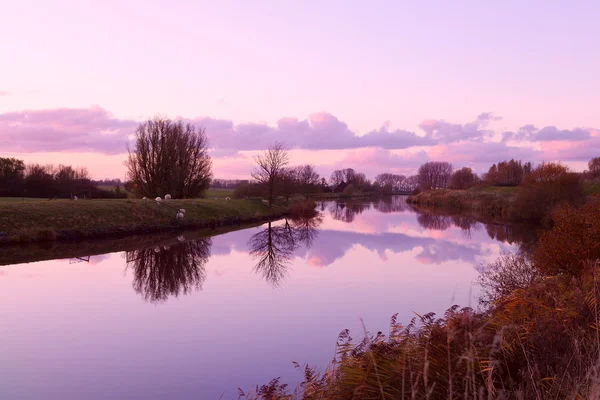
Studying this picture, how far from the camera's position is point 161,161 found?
4369 cm

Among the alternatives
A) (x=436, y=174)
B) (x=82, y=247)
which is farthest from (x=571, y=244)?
(x=436, y=174)

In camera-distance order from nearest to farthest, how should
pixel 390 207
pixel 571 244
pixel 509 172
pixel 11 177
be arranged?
pixel 571 244, pixel 11 177, pixel 390 207, pixel 509 172

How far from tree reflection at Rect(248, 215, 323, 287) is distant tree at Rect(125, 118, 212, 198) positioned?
510 inches

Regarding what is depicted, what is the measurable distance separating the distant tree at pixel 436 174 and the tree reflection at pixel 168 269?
4963 inches

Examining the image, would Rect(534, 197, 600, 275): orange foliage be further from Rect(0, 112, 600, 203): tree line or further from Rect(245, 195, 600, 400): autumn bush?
Rect(0, 112, 600, 203): tree line

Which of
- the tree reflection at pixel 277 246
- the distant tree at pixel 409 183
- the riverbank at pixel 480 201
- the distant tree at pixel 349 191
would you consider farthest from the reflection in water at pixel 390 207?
the distant tree at pixel 409 183

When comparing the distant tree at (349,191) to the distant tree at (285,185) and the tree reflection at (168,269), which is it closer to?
the distant tree at (285,185)

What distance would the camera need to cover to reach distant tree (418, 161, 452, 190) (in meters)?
141

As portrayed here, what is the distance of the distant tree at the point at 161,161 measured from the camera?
4366cm

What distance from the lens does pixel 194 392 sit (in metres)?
7.10

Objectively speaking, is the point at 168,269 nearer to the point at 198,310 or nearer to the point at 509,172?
the point at 198,310

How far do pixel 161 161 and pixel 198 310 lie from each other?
3461cm

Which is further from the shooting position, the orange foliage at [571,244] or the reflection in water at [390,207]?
the reflection in water at [390,207]

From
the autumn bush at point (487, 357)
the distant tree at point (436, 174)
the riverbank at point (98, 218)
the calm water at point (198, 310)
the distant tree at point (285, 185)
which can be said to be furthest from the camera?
the distant tree at point (436, 174)
